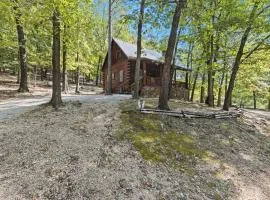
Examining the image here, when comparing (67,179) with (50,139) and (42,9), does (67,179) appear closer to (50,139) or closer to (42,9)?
(50,139)

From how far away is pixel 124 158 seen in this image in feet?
21.3

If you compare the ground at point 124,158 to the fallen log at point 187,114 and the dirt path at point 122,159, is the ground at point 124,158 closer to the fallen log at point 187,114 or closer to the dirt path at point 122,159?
the dirt path at point 122,159

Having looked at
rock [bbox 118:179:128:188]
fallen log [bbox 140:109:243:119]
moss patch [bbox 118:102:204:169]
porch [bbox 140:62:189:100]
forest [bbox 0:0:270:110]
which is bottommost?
rock [bbox 118:179:128:188]

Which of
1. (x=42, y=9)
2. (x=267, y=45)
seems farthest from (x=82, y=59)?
(x=267, y=45)

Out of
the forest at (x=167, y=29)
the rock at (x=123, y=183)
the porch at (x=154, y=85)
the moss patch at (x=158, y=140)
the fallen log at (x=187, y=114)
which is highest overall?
the forest at (x=167, y=29)

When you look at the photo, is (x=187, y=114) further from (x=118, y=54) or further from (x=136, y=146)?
(x=118, y=54)

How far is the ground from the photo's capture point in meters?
5.25

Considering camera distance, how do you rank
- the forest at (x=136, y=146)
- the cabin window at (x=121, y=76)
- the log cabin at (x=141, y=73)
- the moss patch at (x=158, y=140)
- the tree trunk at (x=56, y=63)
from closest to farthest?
1. the forest at (x=136, y=146)
2. the moss patch at (x=158, y=140)
3. the tree trunk at (x=56, y=63)
4. the log cabin at (x=141, y=73)
5. the cabin window at (x=121, y=76)

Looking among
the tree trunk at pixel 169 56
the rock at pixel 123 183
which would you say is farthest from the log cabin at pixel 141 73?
the rock at pixel 123 183

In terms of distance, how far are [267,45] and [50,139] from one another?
1311cm

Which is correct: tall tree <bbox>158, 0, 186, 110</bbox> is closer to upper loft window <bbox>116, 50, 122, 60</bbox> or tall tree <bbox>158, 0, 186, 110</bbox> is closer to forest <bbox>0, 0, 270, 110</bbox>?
forest <bbox>0, 0, 270, 110</bbox>

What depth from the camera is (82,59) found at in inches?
1077

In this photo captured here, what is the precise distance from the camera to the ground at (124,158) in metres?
5.25

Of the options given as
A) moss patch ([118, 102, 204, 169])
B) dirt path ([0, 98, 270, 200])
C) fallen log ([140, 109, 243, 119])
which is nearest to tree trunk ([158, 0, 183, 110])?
fallen log ([140, 109, 243, 119])
